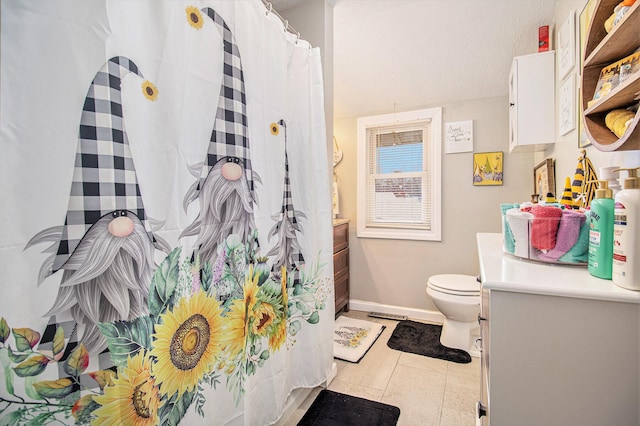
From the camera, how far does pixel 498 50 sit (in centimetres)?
203

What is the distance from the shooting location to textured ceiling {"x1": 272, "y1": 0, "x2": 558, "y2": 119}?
1.65m

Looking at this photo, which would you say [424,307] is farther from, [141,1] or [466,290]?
[141,1]

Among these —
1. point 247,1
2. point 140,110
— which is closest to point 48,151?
point 140,110

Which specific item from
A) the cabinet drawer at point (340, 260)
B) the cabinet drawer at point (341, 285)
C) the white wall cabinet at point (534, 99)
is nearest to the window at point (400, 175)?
the cabinet drawer at point (340, 260)

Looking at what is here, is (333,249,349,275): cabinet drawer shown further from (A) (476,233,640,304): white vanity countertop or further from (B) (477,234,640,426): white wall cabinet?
(B) (477,234,640,426): white wall cabinet

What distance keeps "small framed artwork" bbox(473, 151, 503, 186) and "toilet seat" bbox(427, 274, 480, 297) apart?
0.93 metres

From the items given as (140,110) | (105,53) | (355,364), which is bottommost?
(355,364)

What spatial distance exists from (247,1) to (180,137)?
0.66 meters

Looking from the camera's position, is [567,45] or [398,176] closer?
Answer: [567,45]

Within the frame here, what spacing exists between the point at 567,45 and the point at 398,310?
8.17 feet

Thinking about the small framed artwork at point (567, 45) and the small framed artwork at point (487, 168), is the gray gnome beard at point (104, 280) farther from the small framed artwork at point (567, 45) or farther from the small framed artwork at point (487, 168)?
the small framed artwork at point (487, 168)

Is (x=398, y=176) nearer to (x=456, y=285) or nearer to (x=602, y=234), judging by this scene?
(x=456, y=285)

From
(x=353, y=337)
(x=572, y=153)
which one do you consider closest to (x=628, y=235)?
(x=572, y=153)

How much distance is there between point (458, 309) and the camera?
2.21 metres
